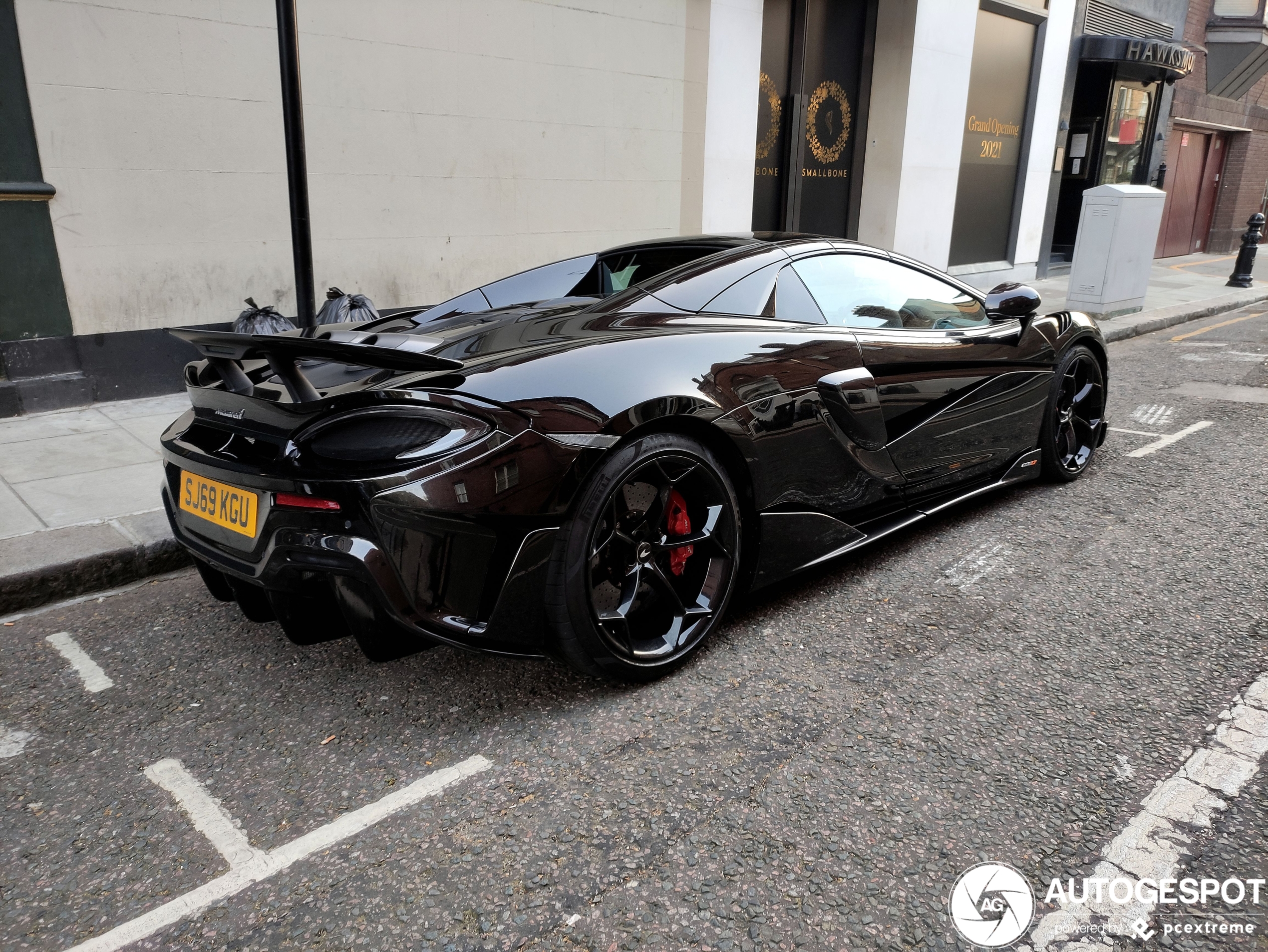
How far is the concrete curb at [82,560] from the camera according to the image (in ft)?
11.0

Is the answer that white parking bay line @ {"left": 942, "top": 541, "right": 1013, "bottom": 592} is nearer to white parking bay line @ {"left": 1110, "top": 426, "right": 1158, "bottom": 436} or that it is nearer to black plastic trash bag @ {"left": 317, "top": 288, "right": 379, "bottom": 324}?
white parking bay line @ {"left": 1110, "top": 426, "right": 1158, "bottom": 436}

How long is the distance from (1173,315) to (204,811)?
482 inches

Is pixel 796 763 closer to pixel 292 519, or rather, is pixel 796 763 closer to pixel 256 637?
pixel 292 519

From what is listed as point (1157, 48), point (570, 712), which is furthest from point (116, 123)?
point (1157, 48)

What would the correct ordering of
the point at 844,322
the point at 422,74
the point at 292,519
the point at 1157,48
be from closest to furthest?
the point at 292,519, the point at 844,322, the point at 422,74, the point at 1157,48

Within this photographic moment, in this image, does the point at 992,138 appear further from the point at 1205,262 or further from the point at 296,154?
the point at 296,154

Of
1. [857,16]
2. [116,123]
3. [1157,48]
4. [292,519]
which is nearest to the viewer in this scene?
[292,519]

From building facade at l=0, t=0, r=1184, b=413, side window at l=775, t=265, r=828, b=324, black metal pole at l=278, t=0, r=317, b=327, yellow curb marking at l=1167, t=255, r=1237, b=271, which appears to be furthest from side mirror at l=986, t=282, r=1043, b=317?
yellow curb marking at l=1167, t=255, r=1237, b=271

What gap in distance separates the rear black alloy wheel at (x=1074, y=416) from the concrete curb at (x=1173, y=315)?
15.3 feet

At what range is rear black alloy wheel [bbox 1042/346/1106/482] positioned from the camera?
4.43 metres

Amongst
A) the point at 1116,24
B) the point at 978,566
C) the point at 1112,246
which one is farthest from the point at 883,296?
the point at 1116,24

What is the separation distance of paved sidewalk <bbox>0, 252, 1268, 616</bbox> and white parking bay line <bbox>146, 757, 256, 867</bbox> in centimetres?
145

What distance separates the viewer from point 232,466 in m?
2.43

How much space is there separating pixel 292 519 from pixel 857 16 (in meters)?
11.5
